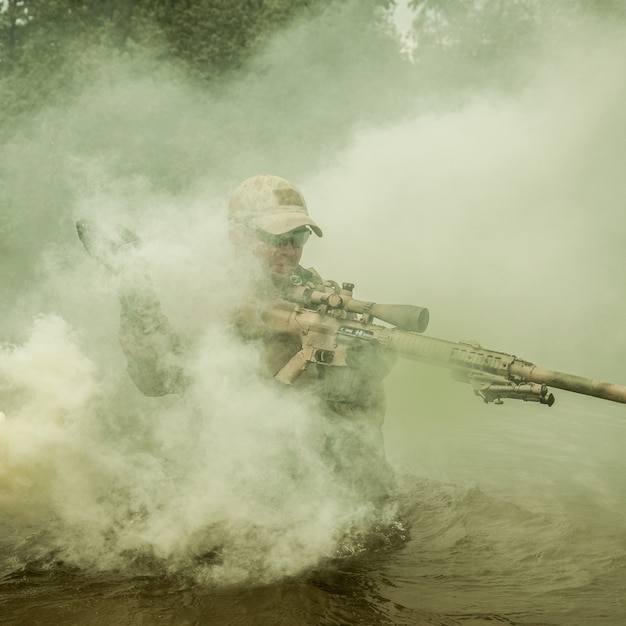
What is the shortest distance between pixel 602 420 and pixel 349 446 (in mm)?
4510

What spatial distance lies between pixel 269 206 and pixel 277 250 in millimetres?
324

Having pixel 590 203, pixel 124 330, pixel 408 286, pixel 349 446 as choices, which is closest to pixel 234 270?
pixel 124 330

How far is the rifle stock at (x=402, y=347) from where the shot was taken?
3550 mm

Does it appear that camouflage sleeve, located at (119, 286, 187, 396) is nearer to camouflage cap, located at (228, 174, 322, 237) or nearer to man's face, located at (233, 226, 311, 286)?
man's face, located at (233, 226, 311, 286)

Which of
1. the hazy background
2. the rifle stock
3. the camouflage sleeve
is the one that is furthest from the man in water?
the hazy background

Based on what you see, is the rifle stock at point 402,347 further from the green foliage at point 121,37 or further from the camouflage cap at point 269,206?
the green foliage at point 121,37

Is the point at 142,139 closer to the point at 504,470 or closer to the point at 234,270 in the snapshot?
→ the point at 234,270

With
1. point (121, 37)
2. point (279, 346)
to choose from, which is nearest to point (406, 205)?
point (121, 37)

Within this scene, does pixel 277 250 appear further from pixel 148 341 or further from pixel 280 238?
pixel 148 341

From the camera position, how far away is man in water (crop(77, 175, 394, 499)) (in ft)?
13.4

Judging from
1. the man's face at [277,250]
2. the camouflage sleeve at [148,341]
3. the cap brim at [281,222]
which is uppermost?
the cap brim at [281,222]

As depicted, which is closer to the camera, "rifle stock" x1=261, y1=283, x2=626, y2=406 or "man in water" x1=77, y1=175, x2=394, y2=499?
"rifle stock" x1=261, y1=283, x2=626, y2=406

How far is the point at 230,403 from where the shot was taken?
4305 mm

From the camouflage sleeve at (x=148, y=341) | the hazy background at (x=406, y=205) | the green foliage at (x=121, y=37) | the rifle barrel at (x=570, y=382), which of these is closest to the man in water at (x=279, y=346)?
the camouflage sleeve at (x=148, y=341)
